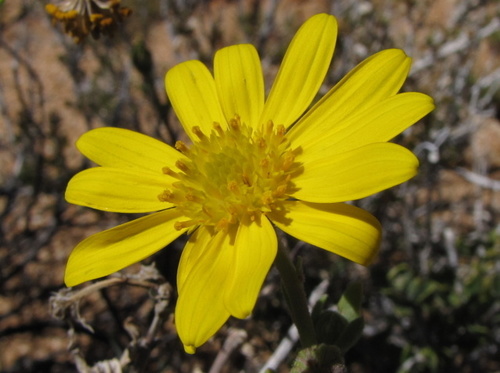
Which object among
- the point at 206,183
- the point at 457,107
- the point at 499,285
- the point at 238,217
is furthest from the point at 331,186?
the point at 457,107

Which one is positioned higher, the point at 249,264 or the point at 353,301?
the point at 249,264

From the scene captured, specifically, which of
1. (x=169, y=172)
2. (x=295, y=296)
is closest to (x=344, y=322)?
(x=295, y=296)

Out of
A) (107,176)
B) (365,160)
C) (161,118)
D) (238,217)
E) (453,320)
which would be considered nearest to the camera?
(365,160)

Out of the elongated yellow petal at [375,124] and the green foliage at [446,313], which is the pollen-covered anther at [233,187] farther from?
the green foliage at [446,313]

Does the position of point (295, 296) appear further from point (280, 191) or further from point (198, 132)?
point (198, 132)

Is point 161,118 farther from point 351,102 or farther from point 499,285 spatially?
point 499,285

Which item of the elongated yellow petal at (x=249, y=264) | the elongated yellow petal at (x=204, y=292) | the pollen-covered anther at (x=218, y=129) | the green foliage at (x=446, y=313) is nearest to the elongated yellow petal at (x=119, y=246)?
the elongated yellow petal at (x=204, y=292)
